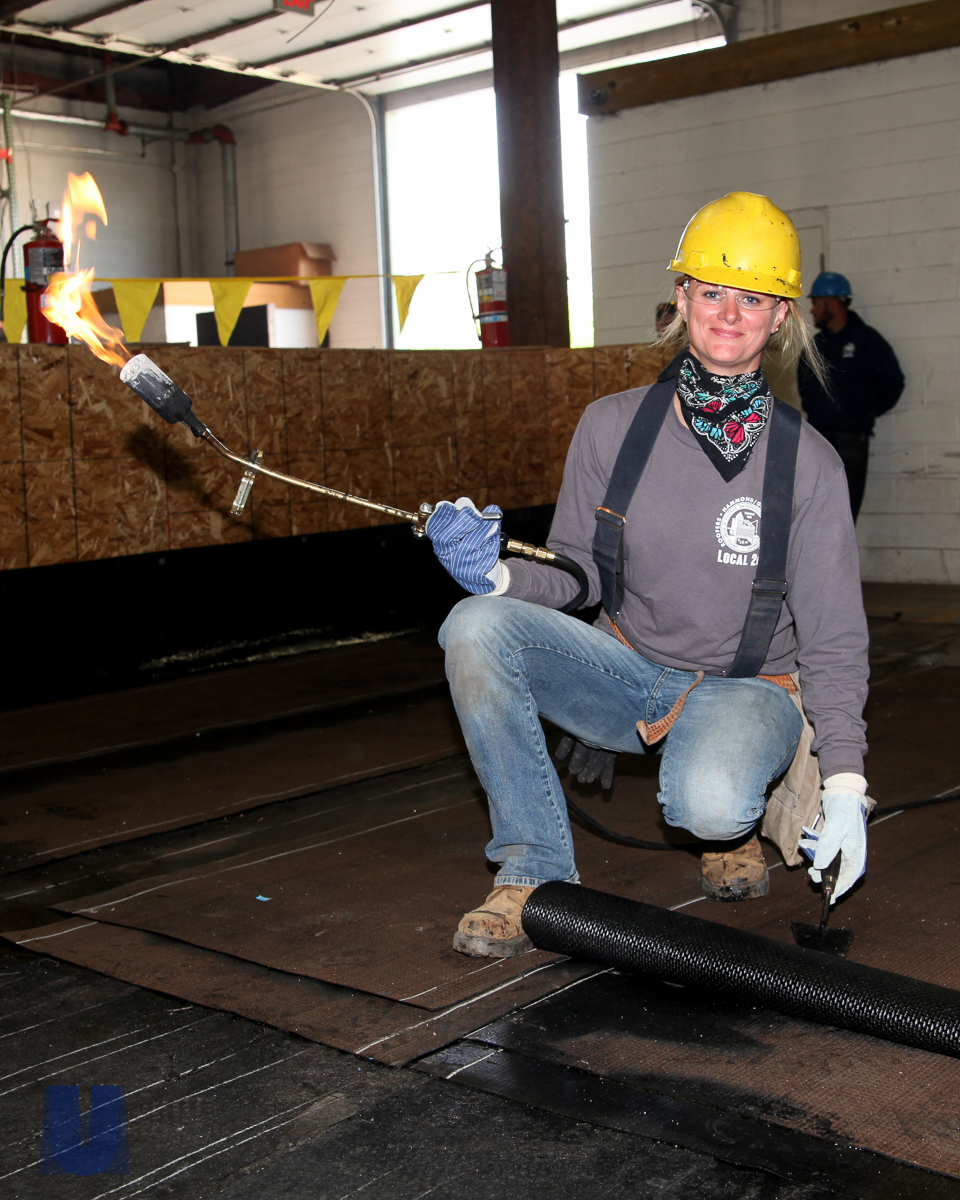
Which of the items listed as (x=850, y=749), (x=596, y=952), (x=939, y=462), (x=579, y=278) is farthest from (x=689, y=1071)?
(x=579, y=278)

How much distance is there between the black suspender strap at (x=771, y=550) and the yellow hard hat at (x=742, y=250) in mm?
284

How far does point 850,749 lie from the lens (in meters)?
2.21

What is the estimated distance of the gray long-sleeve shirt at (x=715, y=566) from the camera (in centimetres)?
229

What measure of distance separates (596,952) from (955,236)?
6.13 meters

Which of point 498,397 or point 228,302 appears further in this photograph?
point 498,397

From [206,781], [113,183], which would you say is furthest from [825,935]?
[113,183]

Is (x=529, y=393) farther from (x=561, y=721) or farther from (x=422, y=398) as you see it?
(x=561, y=721)

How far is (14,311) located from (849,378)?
14.3 feet

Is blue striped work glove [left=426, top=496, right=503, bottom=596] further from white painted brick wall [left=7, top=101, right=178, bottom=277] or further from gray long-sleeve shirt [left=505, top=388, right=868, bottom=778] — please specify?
white painted brick wall [left=7, top=101, right=178, bottom=277]

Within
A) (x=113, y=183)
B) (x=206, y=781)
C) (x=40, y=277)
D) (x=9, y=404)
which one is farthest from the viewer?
(x=113, y=183)

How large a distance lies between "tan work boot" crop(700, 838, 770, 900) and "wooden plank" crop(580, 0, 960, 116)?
19.5 feet

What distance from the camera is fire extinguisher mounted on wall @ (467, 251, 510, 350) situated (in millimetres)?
7188

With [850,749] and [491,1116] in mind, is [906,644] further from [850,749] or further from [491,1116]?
[491,1116]

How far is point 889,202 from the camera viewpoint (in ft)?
24.2
